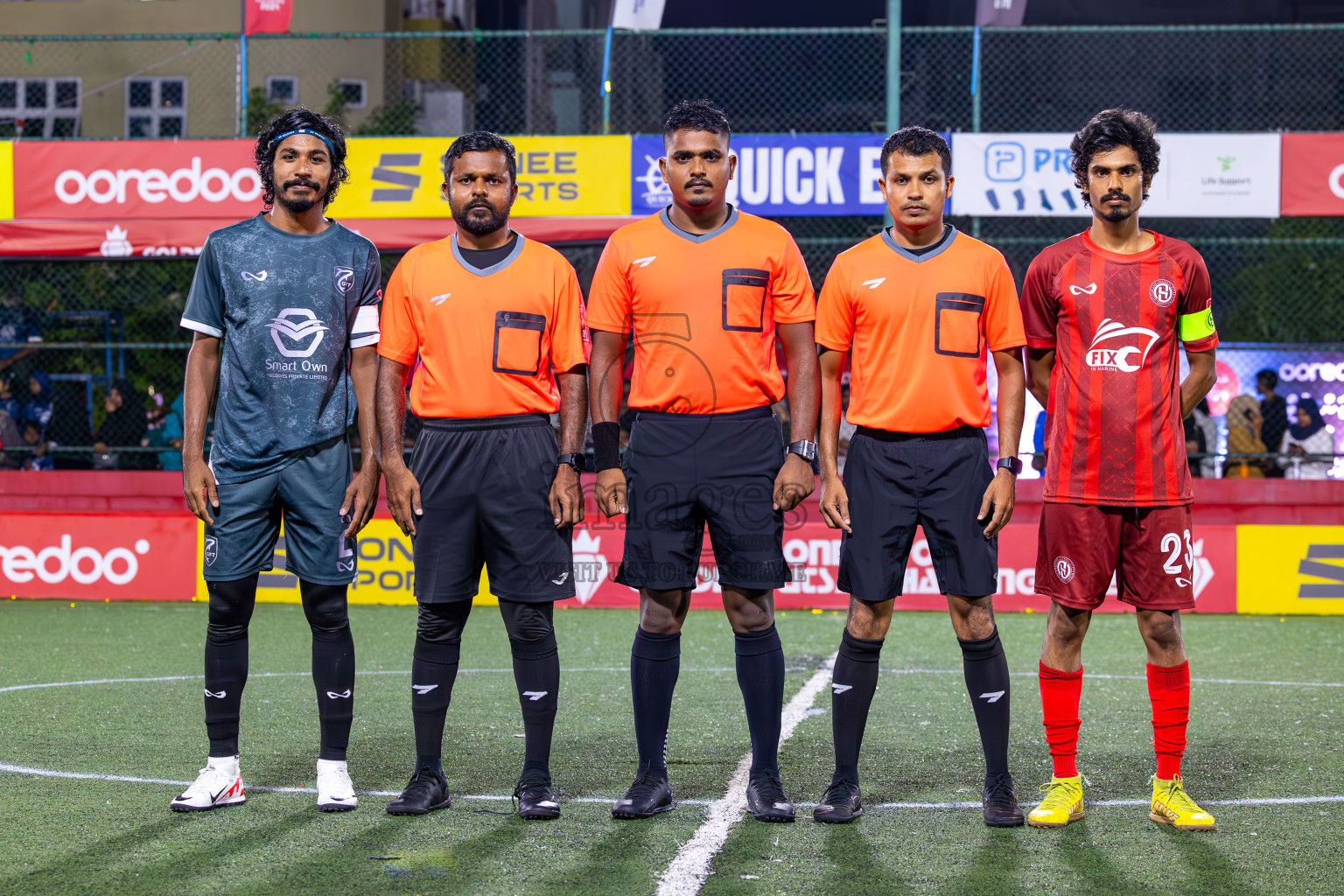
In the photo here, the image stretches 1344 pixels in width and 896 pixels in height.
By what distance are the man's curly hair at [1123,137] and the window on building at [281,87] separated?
17143mm

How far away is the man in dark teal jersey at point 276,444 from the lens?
14.4 ft

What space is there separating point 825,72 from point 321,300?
13.7m

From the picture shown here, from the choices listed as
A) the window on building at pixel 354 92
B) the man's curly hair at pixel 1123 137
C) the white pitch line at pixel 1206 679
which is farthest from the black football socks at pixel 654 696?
the window on building at pixel 354 92

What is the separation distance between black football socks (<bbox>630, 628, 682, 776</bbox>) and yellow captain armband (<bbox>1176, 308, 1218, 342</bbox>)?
190 cm

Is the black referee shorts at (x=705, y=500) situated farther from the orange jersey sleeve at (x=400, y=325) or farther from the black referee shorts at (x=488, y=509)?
the orange jersey sleeve at (x=400, y=325)

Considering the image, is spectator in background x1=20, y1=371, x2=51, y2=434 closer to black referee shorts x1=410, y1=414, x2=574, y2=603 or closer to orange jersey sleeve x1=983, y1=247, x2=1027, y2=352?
black referee shorts x1=410, y1=414, x2=574, y2=603

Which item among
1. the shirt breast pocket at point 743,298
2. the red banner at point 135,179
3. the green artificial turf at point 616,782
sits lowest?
the green artificial turf at point 616,782

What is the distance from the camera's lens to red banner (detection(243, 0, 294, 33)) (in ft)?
40.2

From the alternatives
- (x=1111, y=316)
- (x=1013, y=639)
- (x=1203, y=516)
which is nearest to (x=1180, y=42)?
(x=1203, y=516)

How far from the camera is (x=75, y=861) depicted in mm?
3736

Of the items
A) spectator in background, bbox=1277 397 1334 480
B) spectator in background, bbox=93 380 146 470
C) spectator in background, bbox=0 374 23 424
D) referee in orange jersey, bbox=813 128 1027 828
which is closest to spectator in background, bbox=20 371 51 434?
spectator in background, bbox=0 374 23 424

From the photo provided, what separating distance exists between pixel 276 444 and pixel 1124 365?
8.90 feet

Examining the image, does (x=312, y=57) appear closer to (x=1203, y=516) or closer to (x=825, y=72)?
(x=825, y=72)

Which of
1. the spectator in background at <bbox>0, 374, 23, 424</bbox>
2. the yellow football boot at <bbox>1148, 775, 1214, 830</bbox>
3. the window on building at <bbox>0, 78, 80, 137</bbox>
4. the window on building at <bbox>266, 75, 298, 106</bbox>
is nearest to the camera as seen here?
the yellow football boot at <bbox>1148, 775, 1214, 830</bbox>
